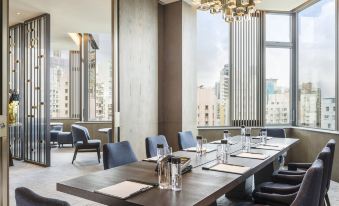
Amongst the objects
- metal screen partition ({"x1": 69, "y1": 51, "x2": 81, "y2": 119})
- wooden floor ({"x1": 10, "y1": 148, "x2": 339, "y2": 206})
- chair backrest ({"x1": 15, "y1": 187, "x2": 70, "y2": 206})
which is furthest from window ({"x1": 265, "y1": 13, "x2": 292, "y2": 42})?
metal screen partition ({"x1": 69, "y1": 51, "x2": 81, "y2": 119})

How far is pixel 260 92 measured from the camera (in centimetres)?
635

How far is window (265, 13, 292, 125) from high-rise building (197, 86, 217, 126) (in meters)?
1.20

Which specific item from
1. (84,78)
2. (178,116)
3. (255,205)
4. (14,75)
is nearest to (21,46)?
(14,75)

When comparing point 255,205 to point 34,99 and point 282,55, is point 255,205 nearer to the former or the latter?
point 282,55

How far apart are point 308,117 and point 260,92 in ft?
3.58

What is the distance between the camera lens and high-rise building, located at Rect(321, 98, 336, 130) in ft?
16.9

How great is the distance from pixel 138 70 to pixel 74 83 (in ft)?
19.4

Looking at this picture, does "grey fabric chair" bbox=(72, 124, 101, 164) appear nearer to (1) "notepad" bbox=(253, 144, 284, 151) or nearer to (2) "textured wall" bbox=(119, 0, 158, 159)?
(2) "textured wall" bbox=(119, 0, 158, 159)

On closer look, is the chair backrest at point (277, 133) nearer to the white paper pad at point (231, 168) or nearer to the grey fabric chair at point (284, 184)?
the grey fabric chair at point (284, 184)

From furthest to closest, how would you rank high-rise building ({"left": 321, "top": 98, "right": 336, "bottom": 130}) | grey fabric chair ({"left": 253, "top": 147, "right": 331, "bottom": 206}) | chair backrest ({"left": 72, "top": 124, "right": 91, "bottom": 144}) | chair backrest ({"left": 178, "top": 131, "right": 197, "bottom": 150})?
chair backrest ({"left": 72, "top": 124, "right": 91, "bottom": 144})
high-rise building ({"left": 321, "top": 98, "right": 336, "bottom": 130})
chair backrest ({"left": 178, "top": 131, "right": 197, "bottom": 150})
grey fabric chair ({"left": 253, "top": 147, "right": 331, "bottom": 206})

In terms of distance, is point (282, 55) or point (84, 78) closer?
point (282, 55)

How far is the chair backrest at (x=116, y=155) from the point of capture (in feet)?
9.09

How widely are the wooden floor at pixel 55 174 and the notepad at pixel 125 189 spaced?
6.90 ft

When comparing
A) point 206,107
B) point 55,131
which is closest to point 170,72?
point 206,107
